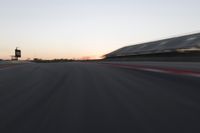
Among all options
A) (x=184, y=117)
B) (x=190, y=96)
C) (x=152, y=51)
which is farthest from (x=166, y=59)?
(x=184, y=117)

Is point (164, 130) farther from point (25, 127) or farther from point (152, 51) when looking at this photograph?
point (152, 51)

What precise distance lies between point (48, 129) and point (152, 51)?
53.1m

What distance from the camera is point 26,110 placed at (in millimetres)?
6812

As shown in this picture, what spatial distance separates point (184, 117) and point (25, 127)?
8.24ft

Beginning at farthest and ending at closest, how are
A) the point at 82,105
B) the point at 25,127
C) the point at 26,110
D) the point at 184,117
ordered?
the point at 82,105
the point at 26,110
the point at 184,117
the point at 25,127

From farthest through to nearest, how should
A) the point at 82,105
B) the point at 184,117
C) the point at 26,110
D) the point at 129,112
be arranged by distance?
the point at 82,105 < the point at 26,110 < the point at 129,112 < the point at 184,117

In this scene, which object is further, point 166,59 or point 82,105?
point 166,59

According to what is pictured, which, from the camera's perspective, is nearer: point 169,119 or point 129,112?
point 169,119

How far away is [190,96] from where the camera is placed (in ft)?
26.6

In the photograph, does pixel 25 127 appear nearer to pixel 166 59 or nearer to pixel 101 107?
pixel 101 107

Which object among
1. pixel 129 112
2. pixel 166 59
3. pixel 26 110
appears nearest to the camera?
pixel 129 112

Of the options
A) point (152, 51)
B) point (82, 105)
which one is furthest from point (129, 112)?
point (152, 51)

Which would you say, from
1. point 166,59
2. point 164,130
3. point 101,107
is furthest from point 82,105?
point 166,59

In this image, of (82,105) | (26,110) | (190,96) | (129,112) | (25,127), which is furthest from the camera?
(190,96)
